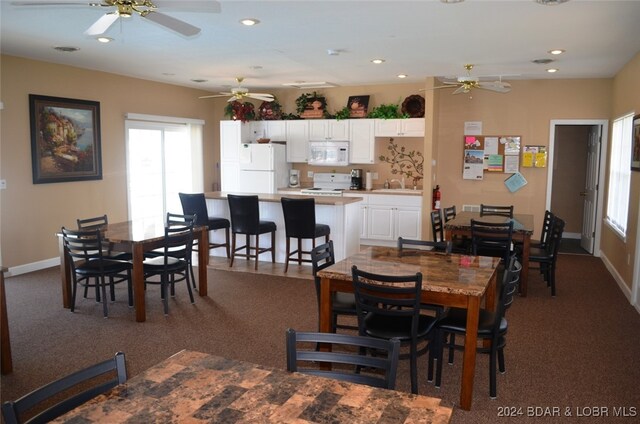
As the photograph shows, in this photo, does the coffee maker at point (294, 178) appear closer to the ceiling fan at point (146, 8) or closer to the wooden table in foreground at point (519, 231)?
the wooden table in foreground at point (519, 231)

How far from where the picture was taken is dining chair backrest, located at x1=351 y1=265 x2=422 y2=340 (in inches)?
117

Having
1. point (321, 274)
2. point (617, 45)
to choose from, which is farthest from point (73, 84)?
point (617, 45)

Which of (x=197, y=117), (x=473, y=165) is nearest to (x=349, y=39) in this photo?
(x=473, y=165)

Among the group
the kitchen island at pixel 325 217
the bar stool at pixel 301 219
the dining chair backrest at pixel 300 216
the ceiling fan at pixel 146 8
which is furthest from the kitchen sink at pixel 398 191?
the ceiling fan at pixel 146 8

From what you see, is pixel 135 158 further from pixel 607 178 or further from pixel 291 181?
pixel 607 178

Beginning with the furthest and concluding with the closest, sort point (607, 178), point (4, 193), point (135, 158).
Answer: point (135, 158), point (607, 178), point (4, 193)

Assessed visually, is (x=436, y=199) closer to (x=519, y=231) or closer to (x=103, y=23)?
(x=519, y=231)

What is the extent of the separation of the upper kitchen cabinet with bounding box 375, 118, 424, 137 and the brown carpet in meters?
3.15

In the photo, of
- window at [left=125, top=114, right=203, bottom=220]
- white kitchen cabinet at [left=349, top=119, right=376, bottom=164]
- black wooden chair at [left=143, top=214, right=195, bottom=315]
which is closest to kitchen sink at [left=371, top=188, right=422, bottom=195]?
white kitchen cabinet at [left=349, top=119, right=376, bottom=164]

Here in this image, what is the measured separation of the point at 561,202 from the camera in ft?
30.7

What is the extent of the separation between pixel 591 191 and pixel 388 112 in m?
3.38

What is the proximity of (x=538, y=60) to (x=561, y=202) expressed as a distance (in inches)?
153

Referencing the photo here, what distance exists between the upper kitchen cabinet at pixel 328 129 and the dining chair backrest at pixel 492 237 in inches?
149

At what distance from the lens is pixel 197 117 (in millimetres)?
9398
